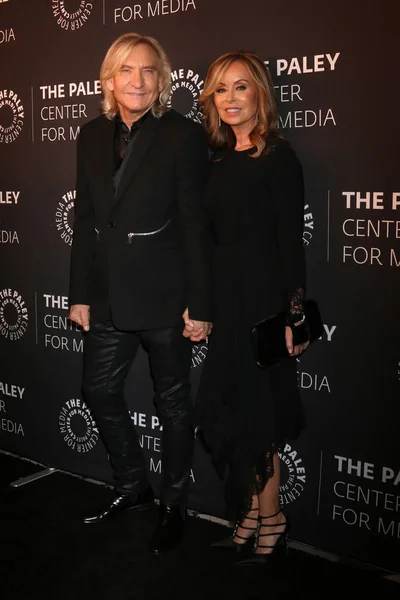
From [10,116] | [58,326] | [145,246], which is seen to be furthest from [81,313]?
[10,116]

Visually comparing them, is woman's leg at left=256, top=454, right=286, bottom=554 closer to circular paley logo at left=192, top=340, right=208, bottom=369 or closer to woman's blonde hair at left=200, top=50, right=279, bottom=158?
circular paley logo at left=192, top=340, right=208, bottom=369

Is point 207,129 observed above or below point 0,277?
above

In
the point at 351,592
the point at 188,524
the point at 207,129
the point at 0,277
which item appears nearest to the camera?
the point at 351,592

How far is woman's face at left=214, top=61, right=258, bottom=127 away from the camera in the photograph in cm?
242

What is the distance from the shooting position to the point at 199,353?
304 centimetres

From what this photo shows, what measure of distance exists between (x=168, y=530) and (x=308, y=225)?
1.35 meters

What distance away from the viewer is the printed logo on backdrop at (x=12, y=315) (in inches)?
147

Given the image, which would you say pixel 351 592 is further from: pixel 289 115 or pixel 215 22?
pixel 215 22

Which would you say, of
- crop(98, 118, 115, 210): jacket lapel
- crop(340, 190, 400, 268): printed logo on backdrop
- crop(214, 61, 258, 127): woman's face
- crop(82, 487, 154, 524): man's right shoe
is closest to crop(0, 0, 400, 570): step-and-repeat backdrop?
crop(340, 190, 400, 268): printed logo on backdrop

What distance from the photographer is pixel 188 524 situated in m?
2.99

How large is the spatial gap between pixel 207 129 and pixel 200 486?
62.5 inches

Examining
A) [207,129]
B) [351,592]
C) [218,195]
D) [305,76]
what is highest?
[305,76]

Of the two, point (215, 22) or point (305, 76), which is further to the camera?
point (215, 22)

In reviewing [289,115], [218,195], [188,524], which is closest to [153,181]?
[218,195]
